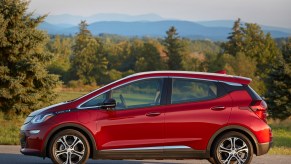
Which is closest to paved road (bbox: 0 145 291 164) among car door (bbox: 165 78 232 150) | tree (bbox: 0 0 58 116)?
car door (bbox: 165 78 232 150)

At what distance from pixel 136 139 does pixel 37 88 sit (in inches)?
850

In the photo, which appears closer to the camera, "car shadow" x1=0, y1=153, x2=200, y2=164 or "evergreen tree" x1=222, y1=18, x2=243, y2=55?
"car shadow" x1=0, y1=153, x2=200, y2=164

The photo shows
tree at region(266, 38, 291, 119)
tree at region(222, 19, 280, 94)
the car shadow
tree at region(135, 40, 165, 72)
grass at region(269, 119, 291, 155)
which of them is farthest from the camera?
tree at region(135, 40, 165, 72)

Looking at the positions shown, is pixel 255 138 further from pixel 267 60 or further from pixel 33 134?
pixel 267 60

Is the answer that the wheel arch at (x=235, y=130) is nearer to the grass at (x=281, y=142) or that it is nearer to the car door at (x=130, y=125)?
the car door at (x=130, y=125)

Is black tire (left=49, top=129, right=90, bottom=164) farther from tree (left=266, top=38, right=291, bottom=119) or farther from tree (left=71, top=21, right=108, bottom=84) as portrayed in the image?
tree (left=71, top=21, right=108, bottom=84)

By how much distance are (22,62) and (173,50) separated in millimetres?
77226

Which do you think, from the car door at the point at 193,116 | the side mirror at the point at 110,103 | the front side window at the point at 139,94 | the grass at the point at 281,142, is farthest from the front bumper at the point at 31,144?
the grass at the point at 281,142

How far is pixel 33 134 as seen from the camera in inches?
332

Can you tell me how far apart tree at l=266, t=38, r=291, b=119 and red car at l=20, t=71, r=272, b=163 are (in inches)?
1657

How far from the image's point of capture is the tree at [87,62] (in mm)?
101662

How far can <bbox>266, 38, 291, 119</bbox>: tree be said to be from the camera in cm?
4975

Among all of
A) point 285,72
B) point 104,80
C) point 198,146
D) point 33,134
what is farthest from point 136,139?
point 104,80

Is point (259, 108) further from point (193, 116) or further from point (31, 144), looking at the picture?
point (31, 144)
